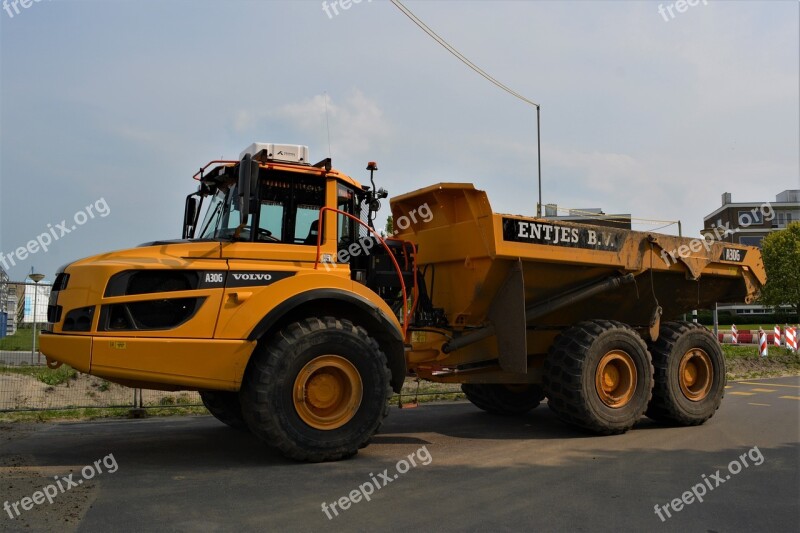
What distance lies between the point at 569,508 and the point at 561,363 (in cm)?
315

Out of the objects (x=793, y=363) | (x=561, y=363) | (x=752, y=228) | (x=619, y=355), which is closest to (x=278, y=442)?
(x=561, y=363)

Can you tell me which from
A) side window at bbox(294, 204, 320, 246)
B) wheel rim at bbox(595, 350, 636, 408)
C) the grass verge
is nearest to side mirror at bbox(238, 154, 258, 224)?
side window at bbox(294, 204, 320, 246)

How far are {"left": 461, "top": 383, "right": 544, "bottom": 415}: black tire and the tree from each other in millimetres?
40922

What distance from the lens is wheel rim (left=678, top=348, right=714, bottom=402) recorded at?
28.2ft

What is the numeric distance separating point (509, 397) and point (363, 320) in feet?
12.6

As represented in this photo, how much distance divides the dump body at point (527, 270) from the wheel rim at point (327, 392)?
5.58 ft

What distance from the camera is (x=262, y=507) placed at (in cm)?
447

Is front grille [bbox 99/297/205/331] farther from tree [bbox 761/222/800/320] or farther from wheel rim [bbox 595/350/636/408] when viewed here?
tree [bbox 761/222/800/320]

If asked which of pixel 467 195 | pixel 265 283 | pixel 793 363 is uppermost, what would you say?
pixel 467 195

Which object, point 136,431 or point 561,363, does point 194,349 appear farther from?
point 561,363

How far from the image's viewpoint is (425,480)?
530cm
